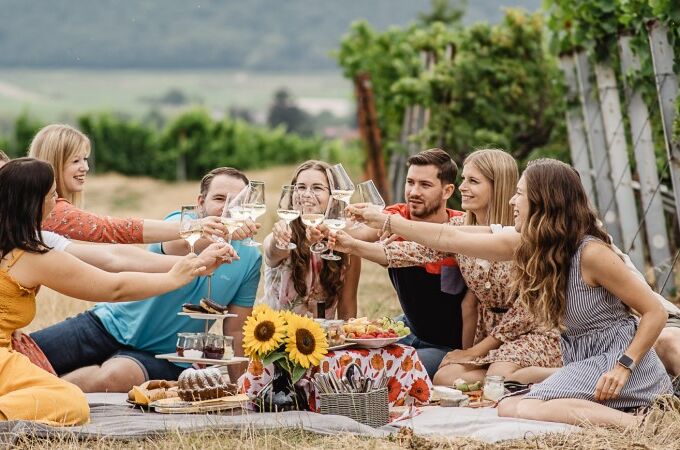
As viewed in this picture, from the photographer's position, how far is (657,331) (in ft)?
17.1

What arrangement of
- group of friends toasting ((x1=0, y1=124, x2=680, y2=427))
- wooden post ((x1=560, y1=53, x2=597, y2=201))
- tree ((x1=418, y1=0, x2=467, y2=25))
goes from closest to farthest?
group of friends toasting ((x1=0, y1=124, x2=680, y2=427))
wooden post ((x1=560, y1=53, x2=597, y2=201))
tree ((x1=418, y1=0, x2=467, y2=25))

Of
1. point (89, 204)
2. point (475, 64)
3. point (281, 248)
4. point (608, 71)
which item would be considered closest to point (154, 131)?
point (89, 204)

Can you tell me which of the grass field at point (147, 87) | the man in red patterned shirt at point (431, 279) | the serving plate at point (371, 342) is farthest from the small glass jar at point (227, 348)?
the grass field at point (147, 87)

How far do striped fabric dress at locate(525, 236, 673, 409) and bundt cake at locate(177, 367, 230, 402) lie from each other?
5.61ft

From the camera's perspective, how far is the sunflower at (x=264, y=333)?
17.9ft

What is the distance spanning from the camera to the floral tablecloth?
18.4ft

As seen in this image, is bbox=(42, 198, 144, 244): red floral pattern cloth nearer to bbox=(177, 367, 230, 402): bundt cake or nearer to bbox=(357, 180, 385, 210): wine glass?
bbox=(177, 367, 230, 402): bundt cake

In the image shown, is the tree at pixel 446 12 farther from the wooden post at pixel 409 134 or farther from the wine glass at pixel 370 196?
the wine glass at pixel 370 196

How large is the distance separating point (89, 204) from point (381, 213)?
2782cm

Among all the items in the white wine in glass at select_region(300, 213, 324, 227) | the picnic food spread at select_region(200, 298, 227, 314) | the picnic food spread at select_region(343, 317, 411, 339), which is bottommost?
the picnic food spread at select_region(343, 317, 411, 339)

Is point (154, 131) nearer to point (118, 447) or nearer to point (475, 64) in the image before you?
point (475, 64)

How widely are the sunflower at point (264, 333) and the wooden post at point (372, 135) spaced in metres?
11.3

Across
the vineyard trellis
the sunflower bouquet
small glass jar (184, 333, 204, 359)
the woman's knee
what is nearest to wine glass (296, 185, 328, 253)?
the sunflower bouquet

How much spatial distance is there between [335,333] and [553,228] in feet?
4.32
